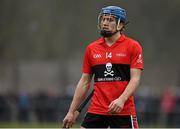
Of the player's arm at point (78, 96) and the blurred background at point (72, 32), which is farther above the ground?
the player's arm at point (78, 96)

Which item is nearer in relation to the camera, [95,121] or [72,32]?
[95,121]

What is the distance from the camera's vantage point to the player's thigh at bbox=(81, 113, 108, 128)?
10.2m

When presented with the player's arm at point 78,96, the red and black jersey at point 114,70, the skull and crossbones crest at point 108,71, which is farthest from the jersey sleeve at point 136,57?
the player's arm at point 78,96

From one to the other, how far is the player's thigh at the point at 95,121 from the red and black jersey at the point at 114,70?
2.3 inches

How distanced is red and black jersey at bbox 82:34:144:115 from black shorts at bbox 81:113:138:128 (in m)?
0.06

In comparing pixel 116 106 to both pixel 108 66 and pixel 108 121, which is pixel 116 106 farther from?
pixel 108 66

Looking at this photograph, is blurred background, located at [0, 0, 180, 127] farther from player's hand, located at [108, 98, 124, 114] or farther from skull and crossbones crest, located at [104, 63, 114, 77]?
player's hand, located at [108, 98, 124, 114]

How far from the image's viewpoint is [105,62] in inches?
402

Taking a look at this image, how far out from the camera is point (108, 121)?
10.2 m

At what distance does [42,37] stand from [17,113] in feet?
27.4

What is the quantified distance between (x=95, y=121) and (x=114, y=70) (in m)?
0.63

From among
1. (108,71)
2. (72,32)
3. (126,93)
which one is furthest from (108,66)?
(72,32)

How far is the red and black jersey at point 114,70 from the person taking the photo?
10.1 metres

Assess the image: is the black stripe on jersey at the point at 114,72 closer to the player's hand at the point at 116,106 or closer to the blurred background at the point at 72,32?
the player's hand at the point at 116,106
